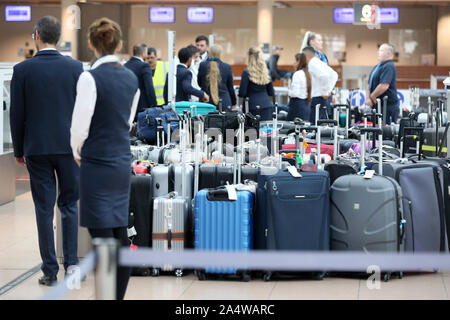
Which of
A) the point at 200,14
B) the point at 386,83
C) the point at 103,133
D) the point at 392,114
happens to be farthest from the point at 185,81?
the point at 200,14

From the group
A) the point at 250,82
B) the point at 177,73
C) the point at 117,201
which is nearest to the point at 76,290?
the point at 117,201

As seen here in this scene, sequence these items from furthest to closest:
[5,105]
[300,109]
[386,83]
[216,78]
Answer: [300,109]
[216,78]
[386,83]
[5,105]

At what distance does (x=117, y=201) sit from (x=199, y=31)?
23900mm

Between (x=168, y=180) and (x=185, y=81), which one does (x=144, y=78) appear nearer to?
(x=185, y=81)

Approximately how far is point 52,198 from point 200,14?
21559mm

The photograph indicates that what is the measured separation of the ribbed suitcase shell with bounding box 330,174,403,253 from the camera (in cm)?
509

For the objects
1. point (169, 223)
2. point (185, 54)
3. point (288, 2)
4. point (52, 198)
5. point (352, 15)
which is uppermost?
point (288, 2)

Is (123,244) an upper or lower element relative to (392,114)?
lower

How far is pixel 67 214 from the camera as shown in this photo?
4.87 meters

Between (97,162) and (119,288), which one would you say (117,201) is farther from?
(119,288)

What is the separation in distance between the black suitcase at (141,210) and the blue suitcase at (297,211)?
2.54 feet

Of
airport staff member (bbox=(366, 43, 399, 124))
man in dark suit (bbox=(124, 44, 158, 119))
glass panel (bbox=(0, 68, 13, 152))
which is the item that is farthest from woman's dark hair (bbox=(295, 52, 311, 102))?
glass panel (bbox=(0, 68, 13, 152))

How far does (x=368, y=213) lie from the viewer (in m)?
5.11

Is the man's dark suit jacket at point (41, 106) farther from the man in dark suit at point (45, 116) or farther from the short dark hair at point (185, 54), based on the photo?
the short dark hair at point (185, 54)
